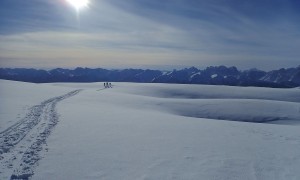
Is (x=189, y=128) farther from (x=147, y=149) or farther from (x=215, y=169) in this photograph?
(x=215, y=169)

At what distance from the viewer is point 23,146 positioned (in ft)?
40.5

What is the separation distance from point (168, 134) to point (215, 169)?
242 inches

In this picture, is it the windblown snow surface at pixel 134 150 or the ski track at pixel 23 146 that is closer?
the ski track at pixel 23 146

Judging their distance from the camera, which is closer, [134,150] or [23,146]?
[23,146]

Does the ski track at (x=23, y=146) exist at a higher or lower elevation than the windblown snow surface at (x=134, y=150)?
higher

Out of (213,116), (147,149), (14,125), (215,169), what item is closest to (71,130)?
(14,125)

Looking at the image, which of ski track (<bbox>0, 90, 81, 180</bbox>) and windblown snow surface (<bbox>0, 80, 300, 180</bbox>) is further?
windblown snow surface (<bbox>0, 80, 300, 180</bbox>)

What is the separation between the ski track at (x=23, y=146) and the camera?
31.2 feet

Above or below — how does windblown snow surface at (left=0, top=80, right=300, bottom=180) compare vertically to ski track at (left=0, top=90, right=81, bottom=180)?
below

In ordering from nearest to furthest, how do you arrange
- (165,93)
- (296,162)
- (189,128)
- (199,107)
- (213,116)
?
1. (296,162)
2. (189,128)
3. (213,116)
4. (199,107)
5. (165,93)

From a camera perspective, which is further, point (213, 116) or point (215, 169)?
point (213, 116)

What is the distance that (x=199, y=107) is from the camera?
3931 centimetres

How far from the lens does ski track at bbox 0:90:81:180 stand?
952 cm

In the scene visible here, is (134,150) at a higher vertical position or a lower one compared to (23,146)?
lower
